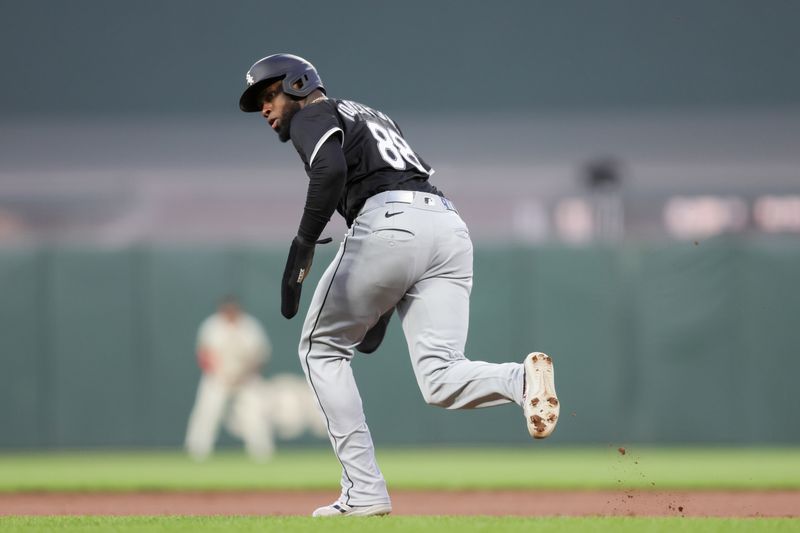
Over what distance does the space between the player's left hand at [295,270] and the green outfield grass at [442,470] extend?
A: 3.99 meters

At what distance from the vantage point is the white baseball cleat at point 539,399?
15.0ft

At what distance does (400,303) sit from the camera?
5145 millimetres

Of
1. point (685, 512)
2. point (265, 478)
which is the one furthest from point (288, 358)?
point (685, 512)

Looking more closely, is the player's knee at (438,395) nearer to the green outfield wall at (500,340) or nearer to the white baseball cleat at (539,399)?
the white baseball cleat at (539,399)

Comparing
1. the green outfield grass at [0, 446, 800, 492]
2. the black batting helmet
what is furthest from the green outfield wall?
the black batting helmet

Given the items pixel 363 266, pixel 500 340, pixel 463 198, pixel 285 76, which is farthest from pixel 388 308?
pixel 463 198

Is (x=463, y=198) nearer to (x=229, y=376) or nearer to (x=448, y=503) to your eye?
(x=229, y=376)

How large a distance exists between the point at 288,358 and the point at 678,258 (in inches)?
169

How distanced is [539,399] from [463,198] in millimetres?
12696

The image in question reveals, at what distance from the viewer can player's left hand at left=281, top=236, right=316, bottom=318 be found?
16.1ft

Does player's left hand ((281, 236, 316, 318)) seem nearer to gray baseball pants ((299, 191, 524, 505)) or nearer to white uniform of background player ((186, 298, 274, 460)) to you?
gray baseball pants ((299, 191, 524, 505))

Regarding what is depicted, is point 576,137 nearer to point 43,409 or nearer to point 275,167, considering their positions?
point 275,167

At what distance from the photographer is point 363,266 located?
4918mm

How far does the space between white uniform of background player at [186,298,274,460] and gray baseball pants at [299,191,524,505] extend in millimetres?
7013
